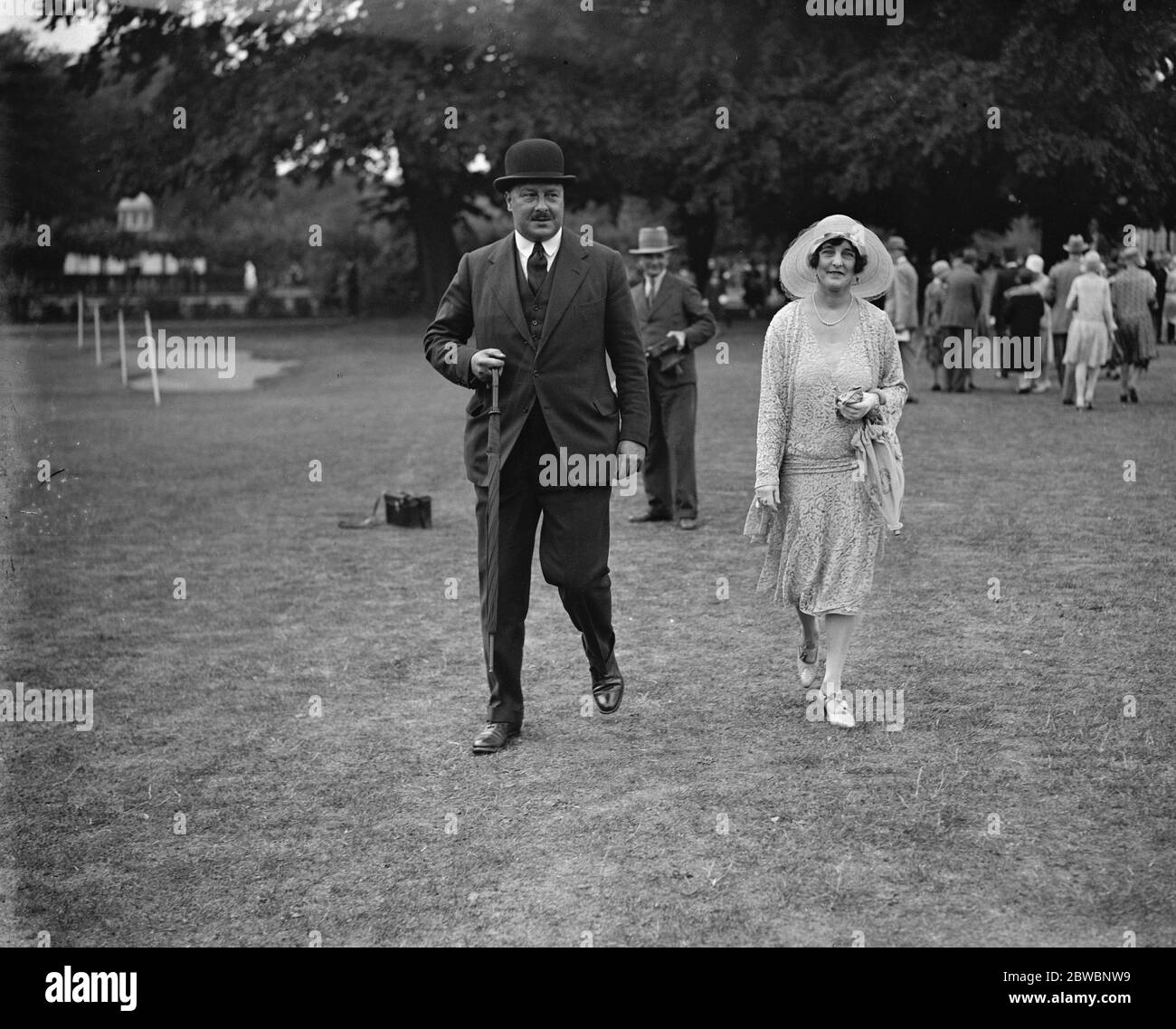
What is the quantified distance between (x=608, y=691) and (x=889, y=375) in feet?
6.01

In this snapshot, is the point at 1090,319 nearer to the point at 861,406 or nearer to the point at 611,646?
the point at 861,406

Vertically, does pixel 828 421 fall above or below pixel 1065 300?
below

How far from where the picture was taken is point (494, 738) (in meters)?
6.02

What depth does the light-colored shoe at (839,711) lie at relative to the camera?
20.2 feet

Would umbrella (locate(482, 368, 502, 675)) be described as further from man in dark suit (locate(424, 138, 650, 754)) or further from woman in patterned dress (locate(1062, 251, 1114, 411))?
woman in patterned dress (locate(1062, 251, 1114, 411))

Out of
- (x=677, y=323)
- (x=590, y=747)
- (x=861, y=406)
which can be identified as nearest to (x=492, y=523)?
(x=590, y=747)

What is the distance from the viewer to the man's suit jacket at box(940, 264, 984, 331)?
21.6 metres

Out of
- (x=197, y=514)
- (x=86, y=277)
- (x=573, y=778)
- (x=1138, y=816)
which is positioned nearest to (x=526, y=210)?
(x=573, y=778)

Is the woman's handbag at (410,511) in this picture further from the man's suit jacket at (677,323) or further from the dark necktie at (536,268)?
the dark necktie at (536,268)

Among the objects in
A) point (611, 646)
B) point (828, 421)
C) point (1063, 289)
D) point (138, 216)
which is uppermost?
point (138, 216)

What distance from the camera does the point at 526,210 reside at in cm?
580

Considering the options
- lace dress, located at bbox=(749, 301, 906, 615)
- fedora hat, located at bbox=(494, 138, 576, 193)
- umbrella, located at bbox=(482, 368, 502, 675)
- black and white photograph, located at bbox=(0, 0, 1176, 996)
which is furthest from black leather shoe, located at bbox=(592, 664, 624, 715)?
fedora hat, located at bbox=(494, 138, 576, 193)
